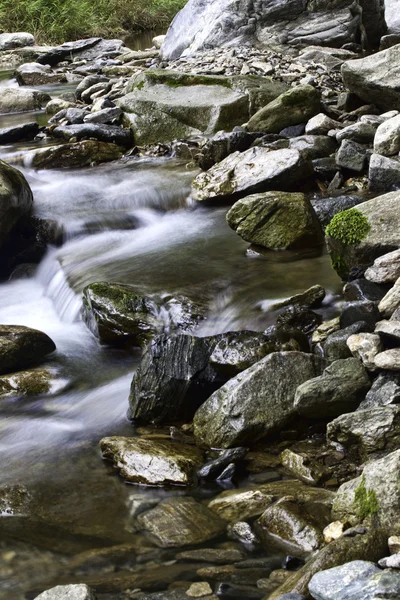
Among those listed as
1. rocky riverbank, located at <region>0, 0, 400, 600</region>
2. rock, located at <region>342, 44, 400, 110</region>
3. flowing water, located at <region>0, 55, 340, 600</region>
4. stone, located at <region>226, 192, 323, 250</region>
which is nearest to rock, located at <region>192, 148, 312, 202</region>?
rocky riverbank, located at <region>0, 0, 400, 600</region>

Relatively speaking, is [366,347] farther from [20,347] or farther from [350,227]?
[20,347]

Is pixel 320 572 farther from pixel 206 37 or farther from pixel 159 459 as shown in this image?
pixel 206 37

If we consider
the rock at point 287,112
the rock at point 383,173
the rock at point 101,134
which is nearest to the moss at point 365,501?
the rock at point 383,173

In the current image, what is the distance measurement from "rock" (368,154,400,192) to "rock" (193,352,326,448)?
4.15 meters

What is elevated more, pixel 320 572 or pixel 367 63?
pixel 367 63

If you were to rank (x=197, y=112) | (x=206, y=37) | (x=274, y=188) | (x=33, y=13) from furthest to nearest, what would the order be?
1. (x=33, y=13)
2. (x=206, y=37)
3. (x=197, y=112)
4. (x=274, y=188)

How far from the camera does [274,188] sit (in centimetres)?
872

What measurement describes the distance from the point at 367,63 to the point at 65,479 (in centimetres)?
843

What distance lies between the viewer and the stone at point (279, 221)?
7438mm

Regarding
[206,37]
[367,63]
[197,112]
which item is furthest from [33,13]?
[367,63]

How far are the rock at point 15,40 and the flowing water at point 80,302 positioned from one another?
1598 cm

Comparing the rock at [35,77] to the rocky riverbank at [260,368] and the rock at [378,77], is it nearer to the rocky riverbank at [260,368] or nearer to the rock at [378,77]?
the rocky riverbank at [260,368]

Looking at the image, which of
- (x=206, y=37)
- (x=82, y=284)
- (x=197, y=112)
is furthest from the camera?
(x=206, y=37)

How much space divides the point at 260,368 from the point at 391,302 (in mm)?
1155
